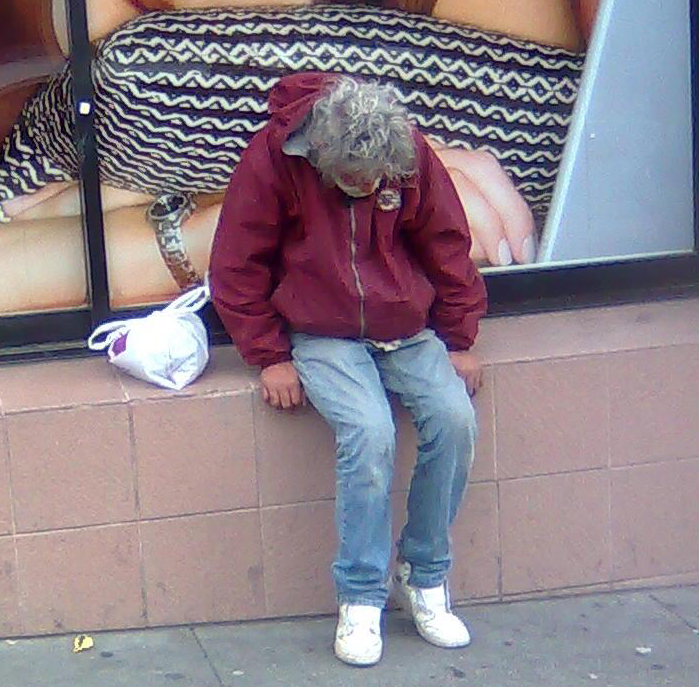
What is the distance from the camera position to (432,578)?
4172 millimetres

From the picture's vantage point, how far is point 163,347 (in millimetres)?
4199

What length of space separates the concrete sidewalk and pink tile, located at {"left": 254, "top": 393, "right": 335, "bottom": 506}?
1.21 feet

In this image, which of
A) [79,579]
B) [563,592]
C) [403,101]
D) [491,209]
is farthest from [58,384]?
[563,592]

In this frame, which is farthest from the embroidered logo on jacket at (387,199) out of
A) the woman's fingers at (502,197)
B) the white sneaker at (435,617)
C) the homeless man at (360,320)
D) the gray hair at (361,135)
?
the white sneaker at (435,617)

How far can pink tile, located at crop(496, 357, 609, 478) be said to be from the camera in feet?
→ 14.4

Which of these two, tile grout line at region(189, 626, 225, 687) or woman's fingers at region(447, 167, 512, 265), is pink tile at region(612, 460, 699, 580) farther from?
tile grout line at region(189, 626, 225, 687)

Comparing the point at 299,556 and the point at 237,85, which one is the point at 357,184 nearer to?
the point at 237,85

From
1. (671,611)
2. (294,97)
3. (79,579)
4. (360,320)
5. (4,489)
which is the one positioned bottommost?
(671,611)

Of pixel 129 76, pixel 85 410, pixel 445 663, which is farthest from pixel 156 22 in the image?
pixel 445 663

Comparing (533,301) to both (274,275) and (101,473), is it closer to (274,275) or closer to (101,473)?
(274,275)

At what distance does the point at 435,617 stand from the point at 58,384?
115cm

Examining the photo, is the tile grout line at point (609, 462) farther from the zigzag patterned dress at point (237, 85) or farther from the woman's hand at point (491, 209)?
the zigzag patterned dress at point (237, 85)

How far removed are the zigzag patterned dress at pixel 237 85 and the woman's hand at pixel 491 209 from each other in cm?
4

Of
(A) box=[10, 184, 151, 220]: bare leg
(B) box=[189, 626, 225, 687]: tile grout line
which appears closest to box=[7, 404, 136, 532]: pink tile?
(B) box=[189, 626, 225, 687]: tile grout line
